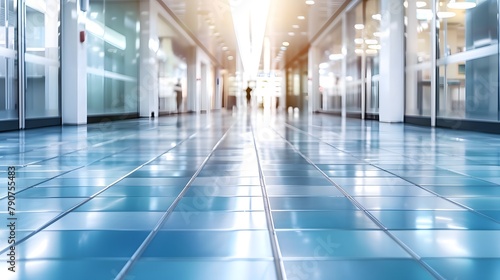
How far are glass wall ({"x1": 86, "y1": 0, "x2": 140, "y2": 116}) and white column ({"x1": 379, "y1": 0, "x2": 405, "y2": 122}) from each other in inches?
435

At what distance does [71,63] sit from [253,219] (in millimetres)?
15582

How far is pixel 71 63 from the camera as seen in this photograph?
1781cm

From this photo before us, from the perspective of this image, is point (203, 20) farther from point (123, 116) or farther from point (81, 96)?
point (81, 96)

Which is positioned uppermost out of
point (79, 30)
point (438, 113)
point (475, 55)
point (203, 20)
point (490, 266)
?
point (203, 20)

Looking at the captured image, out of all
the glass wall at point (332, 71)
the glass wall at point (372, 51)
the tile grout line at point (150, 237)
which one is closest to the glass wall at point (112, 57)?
the glass wall at point (372, 51)

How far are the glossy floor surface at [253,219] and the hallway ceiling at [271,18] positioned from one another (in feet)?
67.3

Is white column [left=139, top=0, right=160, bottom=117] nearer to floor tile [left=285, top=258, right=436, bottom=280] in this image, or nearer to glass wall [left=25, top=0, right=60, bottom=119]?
glass wall [left=25, top=0, right=60, bottom=119]

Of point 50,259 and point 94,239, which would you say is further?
point 94,239

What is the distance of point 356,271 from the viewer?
2479mm

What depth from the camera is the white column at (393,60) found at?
2047cm

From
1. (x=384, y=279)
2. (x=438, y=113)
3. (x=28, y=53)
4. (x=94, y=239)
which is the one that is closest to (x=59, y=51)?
(x=28, y=53)

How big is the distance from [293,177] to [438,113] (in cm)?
1260

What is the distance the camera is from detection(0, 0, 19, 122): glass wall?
13820 mm

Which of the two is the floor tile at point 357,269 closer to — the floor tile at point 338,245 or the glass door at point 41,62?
the floor tile at point 338,245
